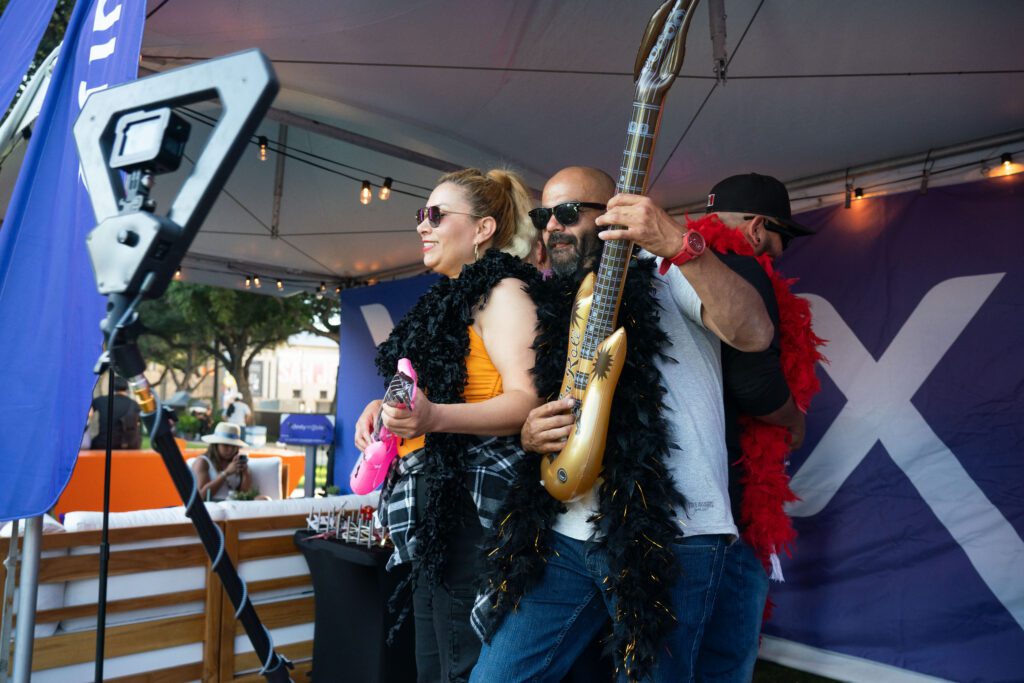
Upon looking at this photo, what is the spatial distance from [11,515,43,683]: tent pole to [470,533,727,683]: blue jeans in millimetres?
1170

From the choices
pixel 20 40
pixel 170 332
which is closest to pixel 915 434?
pixel 20 40

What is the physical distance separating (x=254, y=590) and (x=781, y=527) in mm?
2751

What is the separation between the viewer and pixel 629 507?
1.38 m

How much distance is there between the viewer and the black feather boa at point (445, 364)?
5.47ft

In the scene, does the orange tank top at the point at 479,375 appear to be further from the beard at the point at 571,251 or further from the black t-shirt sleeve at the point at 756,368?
the black t-shirt sleeve at the point at 756,368

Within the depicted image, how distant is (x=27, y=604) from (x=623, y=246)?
1.78 metres

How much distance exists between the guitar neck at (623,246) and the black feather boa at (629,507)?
94 mm

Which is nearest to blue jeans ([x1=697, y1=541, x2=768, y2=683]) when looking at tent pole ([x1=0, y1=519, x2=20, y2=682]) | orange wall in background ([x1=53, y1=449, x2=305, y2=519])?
tent pole ([x1=0, y1=519, x2=20, y2=682])

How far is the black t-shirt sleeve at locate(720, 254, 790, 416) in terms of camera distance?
1.53 meters

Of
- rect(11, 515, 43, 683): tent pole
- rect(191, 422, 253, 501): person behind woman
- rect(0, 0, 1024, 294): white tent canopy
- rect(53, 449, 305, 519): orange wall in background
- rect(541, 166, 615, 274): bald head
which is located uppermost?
rect(0, 0, 1024, 294): white tent canopy

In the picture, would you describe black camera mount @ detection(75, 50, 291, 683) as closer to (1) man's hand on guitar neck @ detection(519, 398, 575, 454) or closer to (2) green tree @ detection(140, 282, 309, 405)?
(1) man's hand on guitar neck @ detection(519, 398, 575, 454)

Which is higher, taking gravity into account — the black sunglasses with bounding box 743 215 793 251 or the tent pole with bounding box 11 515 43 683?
the black sunglasses with bounding box 743 215 793 251

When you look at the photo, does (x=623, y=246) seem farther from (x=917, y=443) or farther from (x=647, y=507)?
(x=917, y=443)

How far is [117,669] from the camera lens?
3.00 meters
